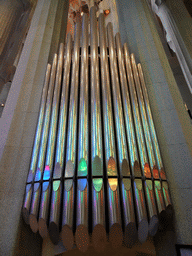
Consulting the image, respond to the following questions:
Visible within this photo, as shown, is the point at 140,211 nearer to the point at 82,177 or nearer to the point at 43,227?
the point at 82,177

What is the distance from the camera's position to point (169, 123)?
10.3ft

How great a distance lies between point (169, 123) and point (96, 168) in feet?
5.62

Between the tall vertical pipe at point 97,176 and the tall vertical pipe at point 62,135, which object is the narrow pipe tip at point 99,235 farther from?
the tall vertical pipe at point 62,135

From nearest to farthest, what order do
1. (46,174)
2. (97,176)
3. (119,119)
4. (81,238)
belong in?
(81,238), (97,176), (46,174), (119,119)

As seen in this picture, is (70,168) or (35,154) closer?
(70,168)

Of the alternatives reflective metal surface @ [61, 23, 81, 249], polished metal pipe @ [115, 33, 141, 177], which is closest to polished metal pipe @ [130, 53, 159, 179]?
polished metal pipe @ [115, 33, 141, 177]

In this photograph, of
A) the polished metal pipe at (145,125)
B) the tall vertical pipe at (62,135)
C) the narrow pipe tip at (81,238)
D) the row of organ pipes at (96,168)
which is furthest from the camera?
the polished metal pipe at (145,125)

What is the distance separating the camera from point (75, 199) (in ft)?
6.97

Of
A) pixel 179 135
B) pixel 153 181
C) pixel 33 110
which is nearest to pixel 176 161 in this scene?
pixel 179 135

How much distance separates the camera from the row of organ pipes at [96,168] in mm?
1911

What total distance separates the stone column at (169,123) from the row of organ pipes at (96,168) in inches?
10.4

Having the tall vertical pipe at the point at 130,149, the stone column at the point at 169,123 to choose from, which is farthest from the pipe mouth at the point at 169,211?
the tall vertical pipe at the point at 130,149

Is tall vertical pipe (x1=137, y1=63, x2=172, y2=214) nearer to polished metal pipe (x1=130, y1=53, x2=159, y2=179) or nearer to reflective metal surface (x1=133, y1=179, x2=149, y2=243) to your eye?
polished metal pipe (x1=130, y1=53, x2=159, y2=179)

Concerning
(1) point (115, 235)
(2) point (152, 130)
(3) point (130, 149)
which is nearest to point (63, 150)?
(3) point (130, 149)
